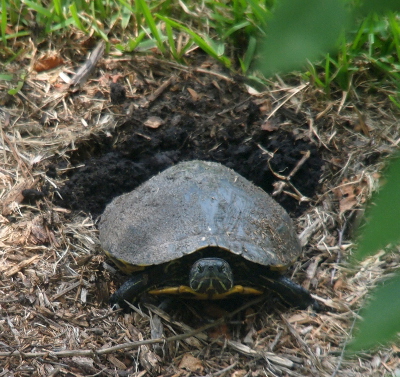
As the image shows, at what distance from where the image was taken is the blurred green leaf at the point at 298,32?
60cm

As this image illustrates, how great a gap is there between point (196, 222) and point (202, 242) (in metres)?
0.17

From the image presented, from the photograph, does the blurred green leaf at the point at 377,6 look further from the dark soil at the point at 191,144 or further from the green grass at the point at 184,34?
the green grass at the point at 184,34

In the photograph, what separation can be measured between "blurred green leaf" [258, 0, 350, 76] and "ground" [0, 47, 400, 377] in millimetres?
2443

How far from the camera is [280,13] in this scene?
23.7 inches

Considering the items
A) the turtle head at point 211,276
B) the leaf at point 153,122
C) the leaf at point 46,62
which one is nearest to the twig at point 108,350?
the turtle head at point 211,276

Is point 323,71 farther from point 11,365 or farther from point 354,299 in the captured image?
point 11,365

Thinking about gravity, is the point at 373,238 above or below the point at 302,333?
above

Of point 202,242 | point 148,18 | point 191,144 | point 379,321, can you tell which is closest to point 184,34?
point 148,18

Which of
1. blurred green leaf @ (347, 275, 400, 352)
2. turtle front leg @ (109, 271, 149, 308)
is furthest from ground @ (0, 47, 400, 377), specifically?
blurred green leaf @ (347, 275, 400, 352)

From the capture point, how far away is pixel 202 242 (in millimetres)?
2840

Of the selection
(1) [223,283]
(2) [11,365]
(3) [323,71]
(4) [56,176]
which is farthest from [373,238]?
(3) [323,71]

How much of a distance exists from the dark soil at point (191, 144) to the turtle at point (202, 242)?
67 cm

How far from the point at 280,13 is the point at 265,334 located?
8.92 feet

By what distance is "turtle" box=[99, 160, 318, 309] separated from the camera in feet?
9.45
